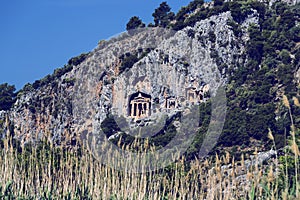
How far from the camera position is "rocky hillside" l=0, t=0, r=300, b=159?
4862 cm

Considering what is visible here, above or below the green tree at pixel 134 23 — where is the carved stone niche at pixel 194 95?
below

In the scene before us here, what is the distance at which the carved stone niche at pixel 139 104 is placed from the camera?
5362 cm

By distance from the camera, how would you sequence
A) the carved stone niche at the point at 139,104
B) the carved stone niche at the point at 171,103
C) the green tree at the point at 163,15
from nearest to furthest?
the carved stone niche at the point at 171,103 < the carved stone niche at the point at 139,104 < the green tree at the point at 163,15

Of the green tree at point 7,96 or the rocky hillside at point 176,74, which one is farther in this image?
the green tree at point 7,96

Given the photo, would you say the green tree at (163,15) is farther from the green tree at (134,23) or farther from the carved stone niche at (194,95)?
the carved stone niche at (194,95)

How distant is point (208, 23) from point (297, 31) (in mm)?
7152

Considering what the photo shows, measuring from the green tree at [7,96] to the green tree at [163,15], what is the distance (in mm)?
14691

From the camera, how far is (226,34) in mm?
55281

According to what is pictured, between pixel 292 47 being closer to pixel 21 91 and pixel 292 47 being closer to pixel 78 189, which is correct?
pixel 21 91

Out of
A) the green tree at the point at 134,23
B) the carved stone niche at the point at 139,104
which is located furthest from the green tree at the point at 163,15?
the carved stone niche at the point at 139,104

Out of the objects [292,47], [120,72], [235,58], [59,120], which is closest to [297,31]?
[292,47]

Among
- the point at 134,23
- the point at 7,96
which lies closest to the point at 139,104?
the point at 7,96

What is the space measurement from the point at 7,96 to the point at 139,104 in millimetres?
11508

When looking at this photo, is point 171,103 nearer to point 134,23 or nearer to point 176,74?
point 176,74
